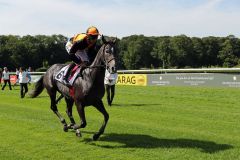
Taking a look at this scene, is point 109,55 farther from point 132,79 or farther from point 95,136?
point 132,79

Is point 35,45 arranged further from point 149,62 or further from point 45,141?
point 45,141

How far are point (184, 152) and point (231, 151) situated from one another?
89 centimetres

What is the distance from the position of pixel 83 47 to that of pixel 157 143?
274 centimetres

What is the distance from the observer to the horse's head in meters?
7.50

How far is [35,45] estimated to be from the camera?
10712 cm

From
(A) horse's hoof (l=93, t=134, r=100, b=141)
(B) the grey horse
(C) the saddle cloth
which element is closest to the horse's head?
(B) the grey horse

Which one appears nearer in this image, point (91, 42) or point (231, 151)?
point (231, 151)

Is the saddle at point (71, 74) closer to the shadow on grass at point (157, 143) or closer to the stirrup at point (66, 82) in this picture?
the stirrup at point (66, 82)

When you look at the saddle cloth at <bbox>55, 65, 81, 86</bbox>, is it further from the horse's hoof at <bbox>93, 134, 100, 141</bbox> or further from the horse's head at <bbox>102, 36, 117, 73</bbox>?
the horse's hoof at <bbox>93, 134, 100, 141</bbox>

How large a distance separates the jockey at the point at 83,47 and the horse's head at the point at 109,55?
64 centimetres

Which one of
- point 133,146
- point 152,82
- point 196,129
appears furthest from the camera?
point 152,82

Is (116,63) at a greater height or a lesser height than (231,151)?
greater

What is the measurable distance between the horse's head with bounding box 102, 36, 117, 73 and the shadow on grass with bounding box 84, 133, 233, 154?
1653mm

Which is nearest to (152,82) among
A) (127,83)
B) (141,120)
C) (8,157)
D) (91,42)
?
(127,83)
